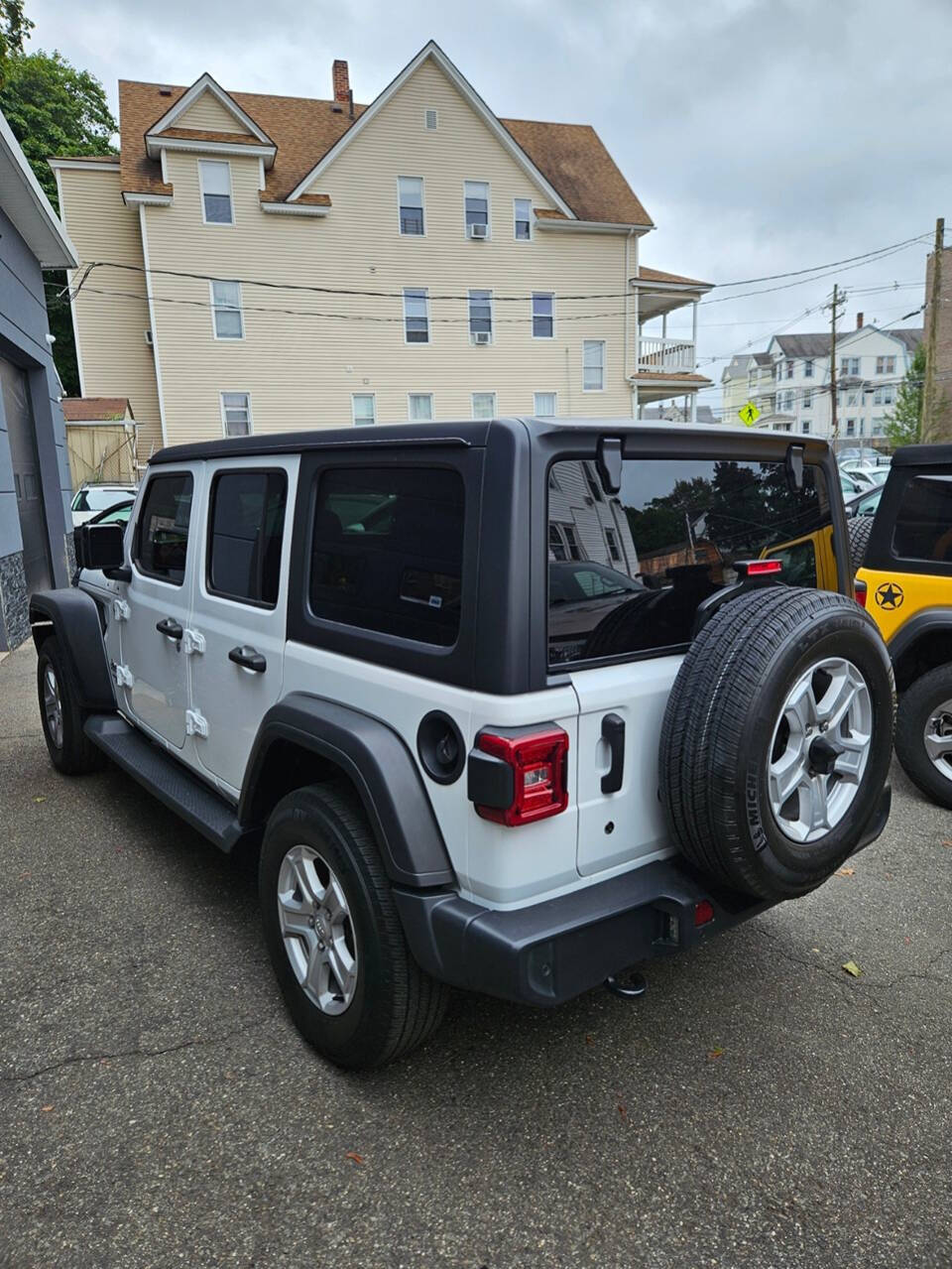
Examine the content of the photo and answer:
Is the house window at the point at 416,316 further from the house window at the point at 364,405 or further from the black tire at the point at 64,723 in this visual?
the black tire at the point at 64,723

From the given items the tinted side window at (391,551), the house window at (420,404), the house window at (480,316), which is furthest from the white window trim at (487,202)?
the tinted side window at (391,551)

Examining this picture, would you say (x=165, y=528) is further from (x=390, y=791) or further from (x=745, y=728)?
(x=745, y=728)

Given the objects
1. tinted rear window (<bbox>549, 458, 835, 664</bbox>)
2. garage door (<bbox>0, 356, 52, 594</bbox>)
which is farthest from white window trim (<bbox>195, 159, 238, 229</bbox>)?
tinted rear window (<bbox>549, 458, 835, 664</bbox>)

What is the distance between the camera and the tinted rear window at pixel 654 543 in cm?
214

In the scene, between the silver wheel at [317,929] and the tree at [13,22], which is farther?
the tree at [13,22]

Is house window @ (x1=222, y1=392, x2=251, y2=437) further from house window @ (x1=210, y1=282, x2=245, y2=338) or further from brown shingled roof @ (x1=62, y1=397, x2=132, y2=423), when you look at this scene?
brown shingled roof @ (x1=62, y1=397, x2=132, y2=423)

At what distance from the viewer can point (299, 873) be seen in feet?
8.38

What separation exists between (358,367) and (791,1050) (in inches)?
957

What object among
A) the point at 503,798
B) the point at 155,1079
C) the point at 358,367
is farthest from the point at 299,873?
the point at 358,367

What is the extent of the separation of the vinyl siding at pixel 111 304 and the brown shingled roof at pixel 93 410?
1.94 m

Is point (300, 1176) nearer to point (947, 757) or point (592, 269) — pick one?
point (947, 757)

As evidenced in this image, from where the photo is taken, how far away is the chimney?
2691 centimetres

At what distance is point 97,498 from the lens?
16484mm

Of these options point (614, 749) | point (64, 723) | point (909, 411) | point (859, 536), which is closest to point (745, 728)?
point (614, 749)
